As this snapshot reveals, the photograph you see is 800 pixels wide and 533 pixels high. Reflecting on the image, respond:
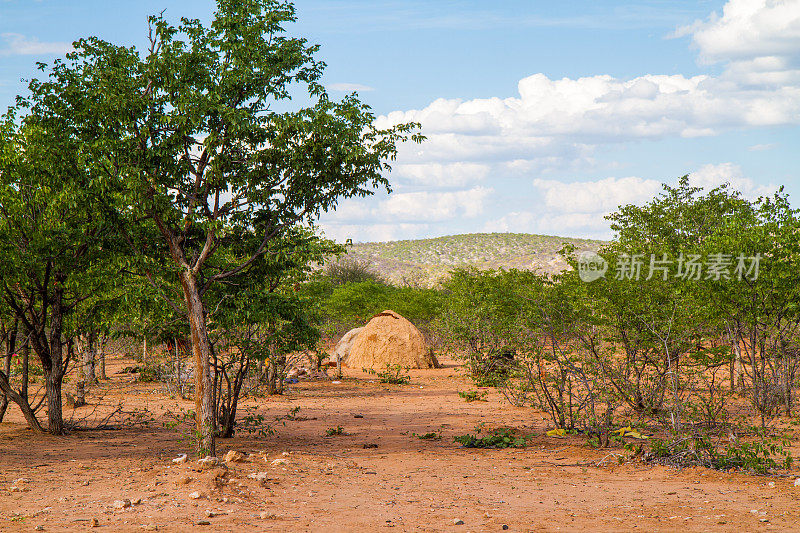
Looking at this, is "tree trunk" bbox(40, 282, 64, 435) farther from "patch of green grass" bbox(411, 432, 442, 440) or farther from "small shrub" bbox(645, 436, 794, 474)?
"small shrub" bbox(645, 436, 794, 474)

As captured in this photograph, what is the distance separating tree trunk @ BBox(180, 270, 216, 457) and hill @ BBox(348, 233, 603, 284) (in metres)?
81.4

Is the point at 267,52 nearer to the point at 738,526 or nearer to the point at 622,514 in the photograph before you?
the point at 622,514

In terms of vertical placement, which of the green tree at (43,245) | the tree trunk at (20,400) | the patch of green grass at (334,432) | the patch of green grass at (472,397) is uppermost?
the green tree at (43,245)

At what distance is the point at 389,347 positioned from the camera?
86.3ft

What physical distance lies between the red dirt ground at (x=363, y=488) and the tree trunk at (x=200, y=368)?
0.56 m

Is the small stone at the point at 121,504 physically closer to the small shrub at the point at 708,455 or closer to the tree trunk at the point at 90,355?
the small shrub at the point at 708,455

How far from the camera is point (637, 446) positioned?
9.59 meters

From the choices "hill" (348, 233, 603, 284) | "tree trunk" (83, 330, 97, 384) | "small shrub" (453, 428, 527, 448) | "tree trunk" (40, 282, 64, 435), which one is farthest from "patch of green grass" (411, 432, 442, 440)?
"hill" (348, 233, 603, 284)

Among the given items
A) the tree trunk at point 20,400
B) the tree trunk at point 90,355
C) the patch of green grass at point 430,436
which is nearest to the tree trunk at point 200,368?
the patch of green grass at point 430,436

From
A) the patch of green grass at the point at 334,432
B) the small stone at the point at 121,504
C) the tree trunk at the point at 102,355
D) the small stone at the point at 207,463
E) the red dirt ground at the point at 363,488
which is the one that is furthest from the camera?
the tree trunk at the point at 102,355

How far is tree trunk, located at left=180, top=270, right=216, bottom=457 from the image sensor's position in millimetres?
8930

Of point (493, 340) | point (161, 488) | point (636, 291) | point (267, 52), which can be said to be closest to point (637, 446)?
point (636, 291)

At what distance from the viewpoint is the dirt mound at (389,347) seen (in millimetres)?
26141

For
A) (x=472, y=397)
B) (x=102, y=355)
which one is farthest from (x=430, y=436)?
(x=102, y=355)
